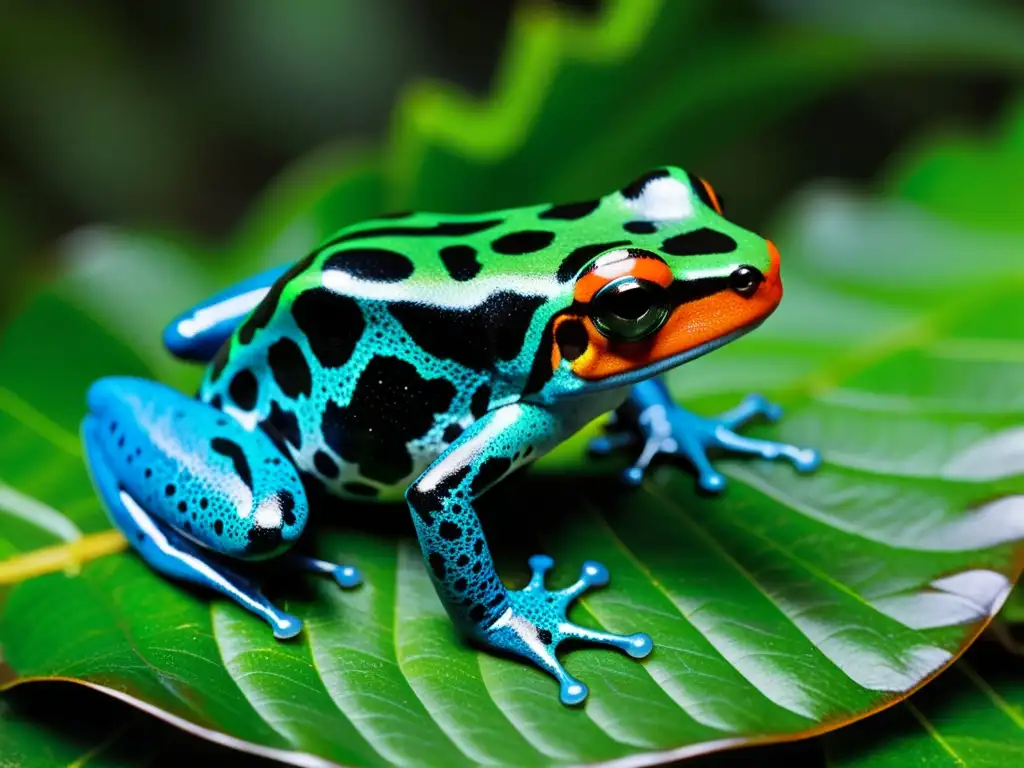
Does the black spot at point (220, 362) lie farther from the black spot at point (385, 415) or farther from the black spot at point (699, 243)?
the black spot at point (699, 243)

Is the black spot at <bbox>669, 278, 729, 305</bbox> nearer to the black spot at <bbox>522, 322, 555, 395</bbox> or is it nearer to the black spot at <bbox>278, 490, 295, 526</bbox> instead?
the black spot at <bbox>522, 322, 555, 395</bbox>

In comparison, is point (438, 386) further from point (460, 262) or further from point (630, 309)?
point (630, 309)

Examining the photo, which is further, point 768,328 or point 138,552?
point 768,328

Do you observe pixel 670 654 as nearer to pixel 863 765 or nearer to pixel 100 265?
pixel 863 765

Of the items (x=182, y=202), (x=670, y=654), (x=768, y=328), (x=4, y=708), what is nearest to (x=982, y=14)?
(x=768, y=328)

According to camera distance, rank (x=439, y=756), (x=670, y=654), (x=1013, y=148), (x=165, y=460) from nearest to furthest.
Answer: (x=439, y=756) → (x=670, y=654) → (x=165, y=460) → (x=1013, y=148)

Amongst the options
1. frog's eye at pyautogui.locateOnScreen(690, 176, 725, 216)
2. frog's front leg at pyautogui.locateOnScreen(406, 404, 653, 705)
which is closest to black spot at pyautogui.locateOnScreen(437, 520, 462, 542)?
frog's front leg at pyautogui.locateOnScreen(406, 404, 653, 705)

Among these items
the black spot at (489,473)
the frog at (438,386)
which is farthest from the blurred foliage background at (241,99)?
the black spot at (489,473)
